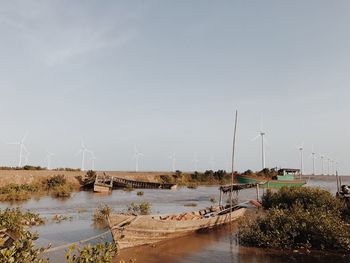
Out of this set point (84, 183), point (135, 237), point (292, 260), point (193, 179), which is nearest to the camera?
point (292, 260)

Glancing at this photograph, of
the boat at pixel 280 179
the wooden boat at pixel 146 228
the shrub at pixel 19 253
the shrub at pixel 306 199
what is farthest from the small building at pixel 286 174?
the shrub at pixel 19 253

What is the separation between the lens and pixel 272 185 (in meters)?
64.1

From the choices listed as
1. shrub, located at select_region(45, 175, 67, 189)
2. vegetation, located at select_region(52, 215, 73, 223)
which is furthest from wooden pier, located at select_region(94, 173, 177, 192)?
vegetation, located at select_region(52, 215, 73, 223)

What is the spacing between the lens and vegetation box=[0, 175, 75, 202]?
4000 centimetres

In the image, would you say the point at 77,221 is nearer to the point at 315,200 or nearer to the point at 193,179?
the point at 315,200

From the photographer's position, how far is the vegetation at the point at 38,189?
40.0 metres

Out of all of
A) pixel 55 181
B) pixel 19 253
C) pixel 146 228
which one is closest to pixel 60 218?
pixel 146 228

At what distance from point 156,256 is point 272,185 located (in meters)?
51.9

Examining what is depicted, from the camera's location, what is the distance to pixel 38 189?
165 ft

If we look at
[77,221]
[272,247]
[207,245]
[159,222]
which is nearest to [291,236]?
[272,247]

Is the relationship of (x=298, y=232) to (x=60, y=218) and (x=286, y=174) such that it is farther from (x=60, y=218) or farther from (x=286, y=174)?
(x=286, y=174)

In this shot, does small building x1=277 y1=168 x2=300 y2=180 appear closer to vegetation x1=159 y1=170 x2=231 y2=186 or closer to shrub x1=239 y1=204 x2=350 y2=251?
vegetation x1=159 y1=170 x2=231 y2=186

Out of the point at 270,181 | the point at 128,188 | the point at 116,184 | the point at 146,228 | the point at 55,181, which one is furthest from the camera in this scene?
the point at 116,184

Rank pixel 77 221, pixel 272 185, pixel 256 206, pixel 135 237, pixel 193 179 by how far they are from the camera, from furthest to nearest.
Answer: pixel 193 179 → pixel 272 185 → pixel 256 206 → pixel 77 221 → pixel 135 237
